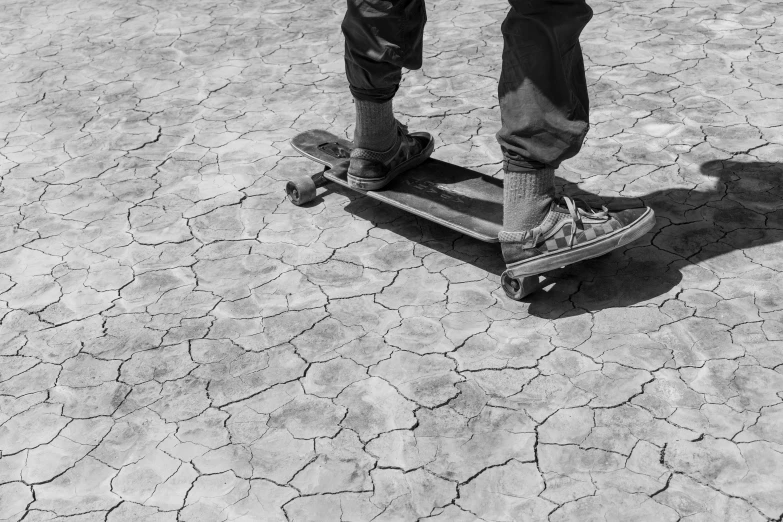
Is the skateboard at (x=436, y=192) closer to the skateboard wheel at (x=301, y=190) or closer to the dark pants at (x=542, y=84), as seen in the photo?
the skateboard wheel at (x=301, y=190)

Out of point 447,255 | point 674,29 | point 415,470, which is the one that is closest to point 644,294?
point 447,255

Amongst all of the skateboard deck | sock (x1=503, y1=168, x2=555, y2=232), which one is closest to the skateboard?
the skateboard deck

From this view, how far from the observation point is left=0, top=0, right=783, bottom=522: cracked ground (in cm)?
211

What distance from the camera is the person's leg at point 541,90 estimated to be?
2.37 meters

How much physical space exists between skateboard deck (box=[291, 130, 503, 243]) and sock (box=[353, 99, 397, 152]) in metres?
0.14

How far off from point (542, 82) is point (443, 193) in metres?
0.67

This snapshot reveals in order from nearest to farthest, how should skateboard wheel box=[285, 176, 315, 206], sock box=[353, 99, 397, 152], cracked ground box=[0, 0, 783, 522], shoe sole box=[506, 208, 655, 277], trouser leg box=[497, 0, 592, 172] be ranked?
cracked ground box=[0, 0, 783, 522]
trouser leg box=[497, 0, 592, 172]
shoe sole box=[506, 208, 655, 277]
sock box=[353, 99, 397, 152]
skateboard wheel box=[285, 176, 315, 206]

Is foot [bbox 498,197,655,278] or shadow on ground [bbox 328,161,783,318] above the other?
foot [bbox 498,197,655,278]

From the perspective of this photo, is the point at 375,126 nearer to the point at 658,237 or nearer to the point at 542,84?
the point at 542,84

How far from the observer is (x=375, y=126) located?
3.02 meters

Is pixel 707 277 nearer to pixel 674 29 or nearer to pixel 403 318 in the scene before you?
pixel 403 318

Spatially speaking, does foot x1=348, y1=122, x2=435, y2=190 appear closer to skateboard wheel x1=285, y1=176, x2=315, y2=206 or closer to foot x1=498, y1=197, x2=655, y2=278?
skateboard wheel x1=285, y1=176, x2=315, y2=206

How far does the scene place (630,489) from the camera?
2029 millimetres

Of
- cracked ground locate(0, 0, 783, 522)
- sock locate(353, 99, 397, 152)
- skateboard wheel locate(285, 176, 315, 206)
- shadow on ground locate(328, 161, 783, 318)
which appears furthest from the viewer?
skateboard wheel locate(285, 176, 315, 206)
